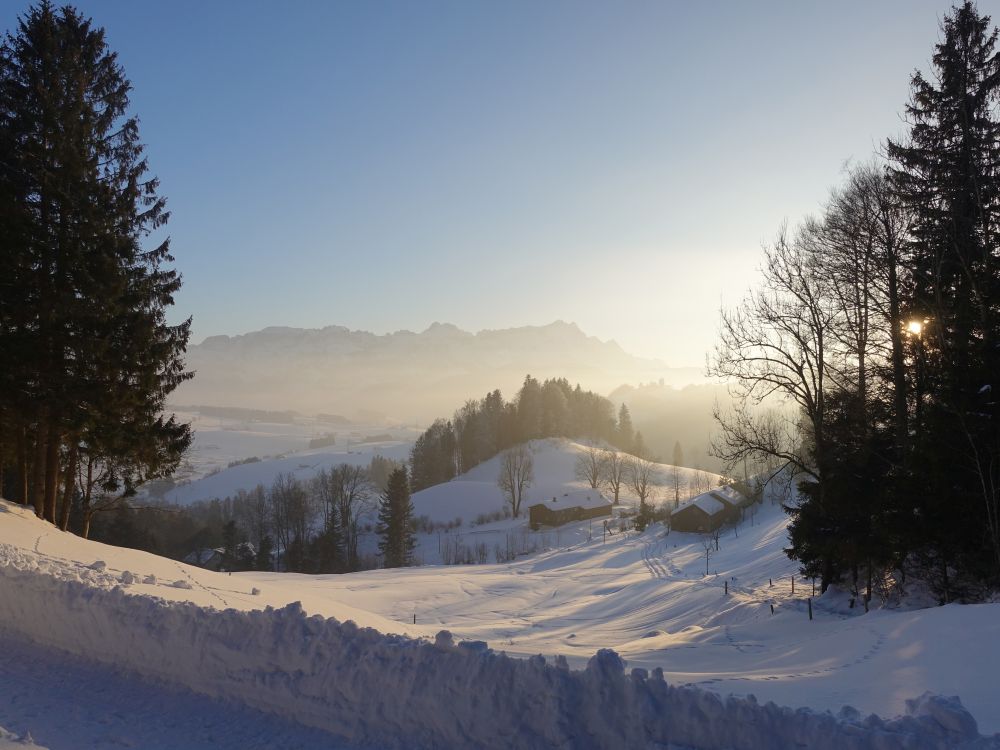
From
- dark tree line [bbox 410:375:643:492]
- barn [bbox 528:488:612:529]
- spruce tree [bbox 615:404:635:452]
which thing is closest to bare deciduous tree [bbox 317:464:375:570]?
dark tree line [bbox 410:375:643:492]

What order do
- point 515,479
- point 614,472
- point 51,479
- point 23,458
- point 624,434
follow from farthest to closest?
point 624,434 < point 614,472 < point 515,479 < point 23,458 < point 51,479

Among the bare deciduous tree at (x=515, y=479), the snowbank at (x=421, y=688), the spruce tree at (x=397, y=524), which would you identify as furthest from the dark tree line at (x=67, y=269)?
the bare deciduous tree at (x=515, y=479)

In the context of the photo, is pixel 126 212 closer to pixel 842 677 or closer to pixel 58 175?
pixel 58 175

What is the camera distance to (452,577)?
34312 millimetres

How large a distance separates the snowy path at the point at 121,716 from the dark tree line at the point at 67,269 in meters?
8.95

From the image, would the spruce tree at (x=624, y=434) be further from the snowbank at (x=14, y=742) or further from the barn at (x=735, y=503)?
the snowbank at (x=14, y=742)

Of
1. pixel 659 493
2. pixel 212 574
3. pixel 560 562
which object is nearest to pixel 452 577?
pixel 560 562

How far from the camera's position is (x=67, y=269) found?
47.2ft

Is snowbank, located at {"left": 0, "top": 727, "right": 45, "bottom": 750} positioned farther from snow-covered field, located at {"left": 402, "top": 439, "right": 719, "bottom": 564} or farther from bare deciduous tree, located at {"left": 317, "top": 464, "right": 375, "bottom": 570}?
snow-covered field, located at {"left": 402, "top": 439, "right": 719, "bottom": 564}

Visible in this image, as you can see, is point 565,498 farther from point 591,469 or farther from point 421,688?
point 421,688

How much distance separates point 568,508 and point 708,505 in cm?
2173

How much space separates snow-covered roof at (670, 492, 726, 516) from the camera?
55.9 m

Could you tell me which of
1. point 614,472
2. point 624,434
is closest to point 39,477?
point 614,472

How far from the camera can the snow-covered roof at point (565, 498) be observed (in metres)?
75.0
